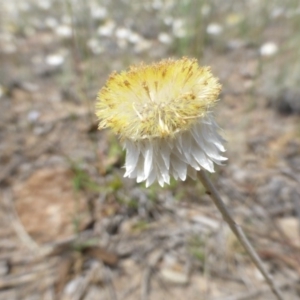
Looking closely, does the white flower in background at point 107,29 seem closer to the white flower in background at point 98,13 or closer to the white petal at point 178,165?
the white flower in background at point 98,13

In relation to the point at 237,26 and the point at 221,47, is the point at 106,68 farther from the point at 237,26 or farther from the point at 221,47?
the point at 237,26

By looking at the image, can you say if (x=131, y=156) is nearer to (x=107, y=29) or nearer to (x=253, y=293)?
(x=253, y=293)

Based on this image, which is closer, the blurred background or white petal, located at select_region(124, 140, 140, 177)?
white petal, located at select_region(124, 140, 140, 177)

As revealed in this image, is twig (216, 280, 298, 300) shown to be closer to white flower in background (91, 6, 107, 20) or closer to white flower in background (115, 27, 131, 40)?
white flower in background (115, 27, 131, 40)

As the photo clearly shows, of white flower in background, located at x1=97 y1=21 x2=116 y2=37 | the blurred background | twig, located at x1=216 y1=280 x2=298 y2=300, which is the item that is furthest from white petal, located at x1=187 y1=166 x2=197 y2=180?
white flower in background, located at x1=97 y1=21 x2=116 y2=37

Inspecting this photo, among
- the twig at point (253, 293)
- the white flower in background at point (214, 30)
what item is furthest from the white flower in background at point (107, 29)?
the twig at point (253, 293)

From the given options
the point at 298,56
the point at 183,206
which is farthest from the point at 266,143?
the point at 298,56

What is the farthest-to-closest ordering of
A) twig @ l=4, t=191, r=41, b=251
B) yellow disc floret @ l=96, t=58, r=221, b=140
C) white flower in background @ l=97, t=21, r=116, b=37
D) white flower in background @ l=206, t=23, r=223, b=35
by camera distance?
white flower in background @ l=97, t=21, r=116, b=37 → white flower in background @ l=206, t=23, r=223, b=35 → twig @ l=4, t=191, r=41, b=251 → yellow disc floret @ l=96, t=58, r=221, b=140
